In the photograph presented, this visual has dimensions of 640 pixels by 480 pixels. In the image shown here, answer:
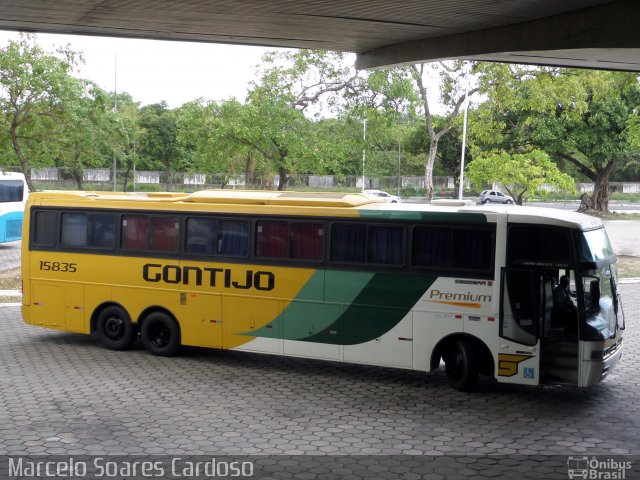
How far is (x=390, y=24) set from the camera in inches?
486

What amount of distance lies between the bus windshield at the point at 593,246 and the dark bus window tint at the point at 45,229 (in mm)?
9433

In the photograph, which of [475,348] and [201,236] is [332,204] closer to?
[201,236]

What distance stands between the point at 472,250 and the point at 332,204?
2531mm

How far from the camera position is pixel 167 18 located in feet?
38.9

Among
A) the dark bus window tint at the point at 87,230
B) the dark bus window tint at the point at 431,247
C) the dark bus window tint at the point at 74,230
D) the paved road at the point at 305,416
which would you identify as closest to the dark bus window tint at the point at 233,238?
the paved road at the point at 305,416

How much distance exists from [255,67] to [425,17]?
16443 millimetres

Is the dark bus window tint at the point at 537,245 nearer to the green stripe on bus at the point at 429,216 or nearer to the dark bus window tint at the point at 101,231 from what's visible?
the green stripe on bus at the point at 429,216

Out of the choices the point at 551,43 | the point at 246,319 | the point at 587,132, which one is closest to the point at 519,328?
the point at 551,43

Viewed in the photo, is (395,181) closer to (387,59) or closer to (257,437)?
(387,59)

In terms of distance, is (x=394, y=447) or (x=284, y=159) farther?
(x=284, y=159)

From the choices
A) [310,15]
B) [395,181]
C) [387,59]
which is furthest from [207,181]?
[310,15]

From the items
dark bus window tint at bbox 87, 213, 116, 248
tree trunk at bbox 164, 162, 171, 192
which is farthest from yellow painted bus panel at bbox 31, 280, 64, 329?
tree trunk at bbox 164, 162, 171, 192

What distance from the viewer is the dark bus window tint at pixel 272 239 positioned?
1290 centimetres

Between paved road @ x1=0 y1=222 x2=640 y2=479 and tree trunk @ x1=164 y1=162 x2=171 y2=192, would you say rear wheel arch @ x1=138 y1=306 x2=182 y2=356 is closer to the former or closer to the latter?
paved road @ x1=0 y1=222 x2=640 y2=479
